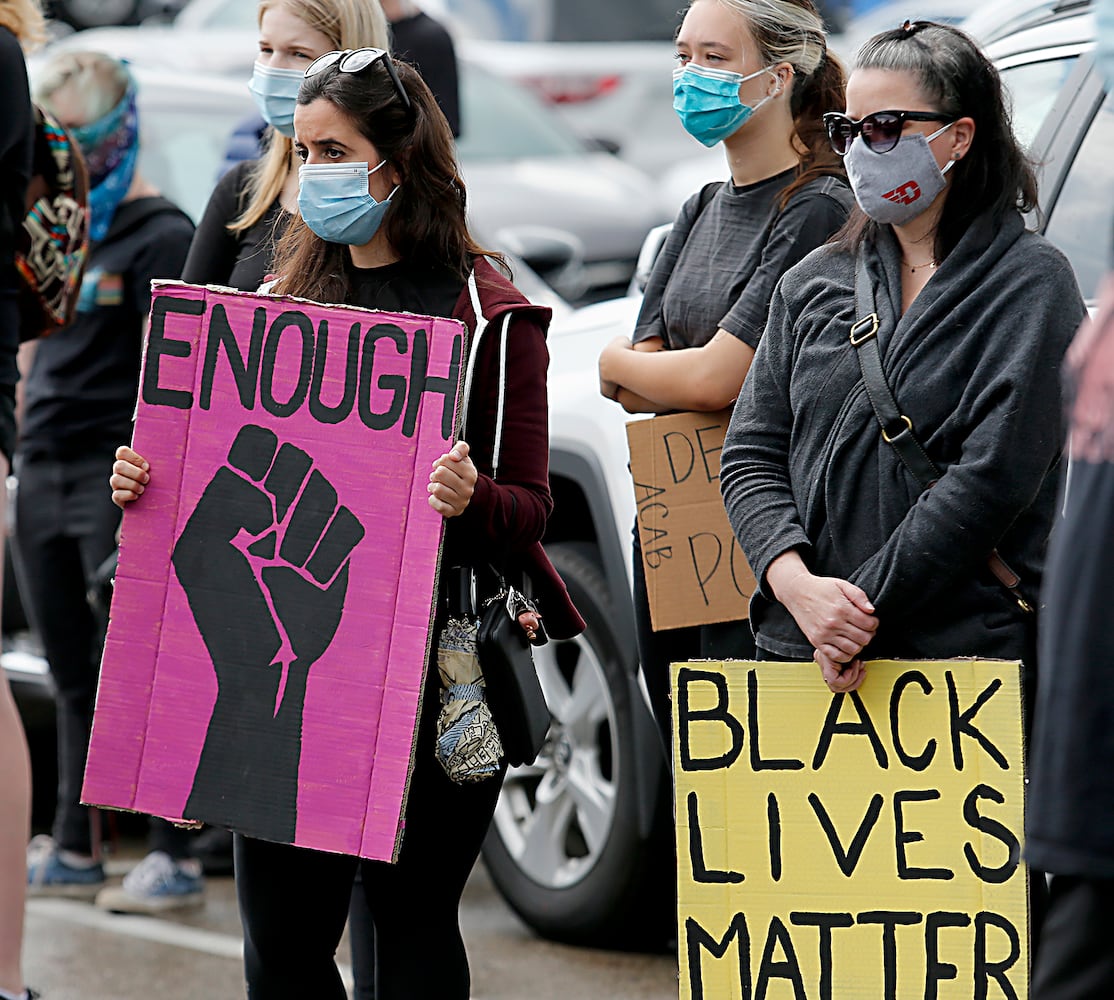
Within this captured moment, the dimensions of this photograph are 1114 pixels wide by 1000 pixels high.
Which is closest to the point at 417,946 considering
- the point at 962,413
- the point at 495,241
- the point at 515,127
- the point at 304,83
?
the point at 962,413

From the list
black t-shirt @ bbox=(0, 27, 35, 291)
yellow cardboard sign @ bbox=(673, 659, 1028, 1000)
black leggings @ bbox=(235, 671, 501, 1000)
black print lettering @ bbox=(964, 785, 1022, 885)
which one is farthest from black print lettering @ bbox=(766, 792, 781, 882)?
Result: black t-shirt @ bbox=(0, 27, 35, 291)

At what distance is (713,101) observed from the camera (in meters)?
3.70


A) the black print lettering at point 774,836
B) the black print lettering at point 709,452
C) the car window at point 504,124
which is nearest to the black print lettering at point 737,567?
the black print lettering at point 709,452

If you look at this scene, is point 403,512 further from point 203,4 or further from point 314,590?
point 203,4

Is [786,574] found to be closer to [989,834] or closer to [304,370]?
[989,834]

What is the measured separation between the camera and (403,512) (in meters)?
3.08

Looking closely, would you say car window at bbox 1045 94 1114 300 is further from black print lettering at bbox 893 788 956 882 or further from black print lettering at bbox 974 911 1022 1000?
black print lettering at bbox 974 911 1022 1000

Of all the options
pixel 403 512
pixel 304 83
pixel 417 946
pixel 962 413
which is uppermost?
pixel 304 83

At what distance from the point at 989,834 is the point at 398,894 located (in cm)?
95

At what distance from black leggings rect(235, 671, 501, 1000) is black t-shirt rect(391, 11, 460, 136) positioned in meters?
3.08

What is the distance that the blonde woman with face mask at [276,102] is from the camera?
3922 mm

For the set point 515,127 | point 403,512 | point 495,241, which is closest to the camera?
point 403,512

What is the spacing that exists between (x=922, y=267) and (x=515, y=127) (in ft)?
26.7

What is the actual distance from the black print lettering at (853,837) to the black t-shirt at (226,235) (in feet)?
4.89
